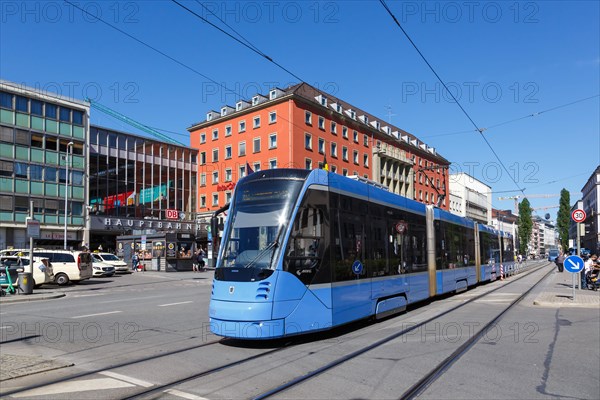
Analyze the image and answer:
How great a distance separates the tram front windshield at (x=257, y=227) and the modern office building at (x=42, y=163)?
37.5m

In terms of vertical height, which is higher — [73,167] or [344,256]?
[73,167]

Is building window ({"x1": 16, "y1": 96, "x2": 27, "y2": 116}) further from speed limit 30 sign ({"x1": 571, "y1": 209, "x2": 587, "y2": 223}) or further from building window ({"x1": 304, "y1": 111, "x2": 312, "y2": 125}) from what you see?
speed limit 30 sign ({"x1": 571, "y1": 209, "x2": 587, "y2": 223})

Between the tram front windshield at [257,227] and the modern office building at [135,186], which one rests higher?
the modern office building at [135,186]

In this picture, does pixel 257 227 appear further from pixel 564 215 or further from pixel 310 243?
pixel 564 215

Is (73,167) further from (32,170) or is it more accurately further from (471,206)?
(471,206)

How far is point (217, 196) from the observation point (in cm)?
6456

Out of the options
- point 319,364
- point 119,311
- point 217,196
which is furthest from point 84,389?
point 217,196

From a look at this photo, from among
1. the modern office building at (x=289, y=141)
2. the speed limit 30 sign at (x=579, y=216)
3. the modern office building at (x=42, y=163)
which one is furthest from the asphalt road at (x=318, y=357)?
the modern office building at (x=289, y=141)

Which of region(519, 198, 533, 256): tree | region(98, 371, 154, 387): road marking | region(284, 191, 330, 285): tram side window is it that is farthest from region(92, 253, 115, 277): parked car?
region(519, 198, 533, 256): tree

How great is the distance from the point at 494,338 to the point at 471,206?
336 feet

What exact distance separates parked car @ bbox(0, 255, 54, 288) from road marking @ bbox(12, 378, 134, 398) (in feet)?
68.1

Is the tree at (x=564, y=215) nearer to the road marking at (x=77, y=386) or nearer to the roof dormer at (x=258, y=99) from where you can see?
the roof dormer at (x=258, y=99)

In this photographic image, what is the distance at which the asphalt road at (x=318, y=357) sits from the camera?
614 centimetres

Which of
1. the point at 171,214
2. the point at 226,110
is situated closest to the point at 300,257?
the point at 171,214
